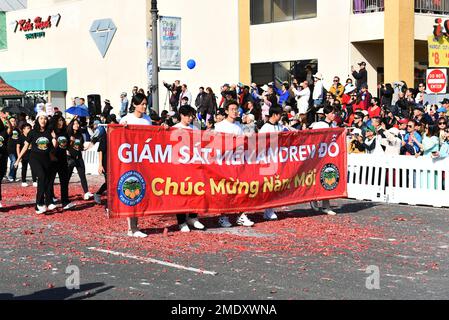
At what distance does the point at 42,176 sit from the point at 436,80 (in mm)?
10879

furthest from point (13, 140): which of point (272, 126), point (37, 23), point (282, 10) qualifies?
point (37, 23)

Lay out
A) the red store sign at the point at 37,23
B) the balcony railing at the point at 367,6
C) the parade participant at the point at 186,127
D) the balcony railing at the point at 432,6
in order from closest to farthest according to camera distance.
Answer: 1. the parade participant at the point at 186,127
2. the balcony railing at the point at 367,6
3. the balcony railing at the point at 432,6
4. the red store sign at the point at 37,23

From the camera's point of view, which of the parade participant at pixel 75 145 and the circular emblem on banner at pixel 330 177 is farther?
the parade participant at pixel 75 145

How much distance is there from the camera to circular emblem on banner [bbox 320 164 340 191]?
44.5ft

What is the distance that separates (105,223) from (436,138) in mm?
6836

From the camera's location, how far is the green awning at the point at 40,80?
136 ft

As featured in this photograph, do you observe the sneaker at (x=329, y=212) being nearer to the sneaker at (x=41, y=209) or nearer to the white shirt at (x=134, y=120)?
the white shirt at (x=134, y=120)

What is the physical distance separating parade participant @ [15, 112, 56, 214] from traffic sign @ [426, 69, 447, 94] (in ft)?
33.9

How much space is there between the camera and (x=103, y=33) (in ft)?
128

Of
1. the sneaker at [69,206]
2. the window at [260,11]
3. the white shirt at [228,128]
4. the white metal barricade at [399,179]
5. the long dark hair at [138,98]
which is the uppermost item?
the window at [260,11]

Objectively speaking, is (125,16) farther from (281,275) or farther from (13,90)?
(281,275)

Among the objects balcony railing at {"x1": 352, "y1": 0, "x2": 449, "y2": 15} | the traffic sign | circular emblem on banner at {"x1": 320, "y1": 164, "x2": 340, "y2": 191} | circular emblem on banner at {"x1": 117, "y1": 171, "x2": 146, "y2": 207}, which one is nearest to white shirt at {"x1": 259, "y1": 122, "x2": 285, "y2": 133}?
circular emblem on banner at {"x1": 320, "y1": 164, "x2": 340, "y2": 191}

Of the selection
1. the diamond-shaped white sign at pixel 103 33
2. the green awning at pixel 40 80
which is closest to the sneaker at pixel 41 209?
the diamond-shaped white sign at pixel 103 33

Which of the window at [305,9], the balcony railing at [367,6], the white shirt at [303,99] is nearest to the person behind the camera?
the white shirt at [303,99]
